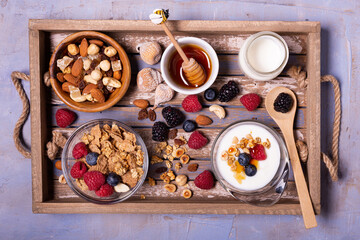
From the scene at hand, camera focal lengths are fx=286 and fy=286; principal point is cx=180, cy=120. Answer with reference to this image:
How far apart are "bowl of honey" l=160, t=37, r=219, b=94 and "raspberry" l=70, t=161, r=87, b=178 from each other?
351 millimetres

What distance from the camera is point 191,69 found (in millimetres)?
810

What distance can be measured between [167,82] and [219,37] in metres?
0.23

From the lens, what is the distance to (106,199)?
0.86m

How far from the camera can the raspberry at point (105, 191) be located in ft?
2.70

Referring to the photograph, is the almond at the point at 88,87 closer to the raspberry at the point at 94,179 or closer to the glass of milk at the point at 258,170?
the raspberry at the point at 94,179

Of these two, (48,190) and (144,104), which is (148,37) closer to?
(144,104)

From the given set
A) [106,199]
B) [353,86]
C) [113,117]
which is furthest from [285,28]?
[106,199]

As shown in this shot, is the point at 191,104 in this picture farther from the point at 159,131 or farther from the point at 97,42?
the point at 97,42

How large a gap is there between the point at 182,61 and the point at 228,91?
0.56 ft

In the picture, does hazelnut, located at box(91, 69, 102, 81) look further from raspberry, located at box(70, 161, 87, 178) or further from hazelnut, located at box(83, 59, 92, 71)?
raspberry, located at box(70, 161, 87, 178)

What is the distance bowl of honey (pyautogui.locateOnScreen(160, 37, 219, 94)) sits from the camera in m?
0.82

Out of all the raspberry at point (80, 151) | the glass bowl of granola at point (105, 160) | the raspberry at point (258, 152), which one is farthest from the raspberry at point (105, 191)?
the raspberry at point (258, 152)

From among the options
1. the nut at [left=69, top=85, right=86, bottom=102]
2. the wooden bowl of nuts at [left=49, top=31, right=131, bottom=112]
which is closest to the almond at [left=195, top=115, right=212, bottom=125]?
the wooden bowl of nuts at [left=49, top=31, right=131, bottom=112]

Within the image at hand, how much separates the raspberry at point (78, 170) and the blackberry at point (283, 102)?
23.7 inches
